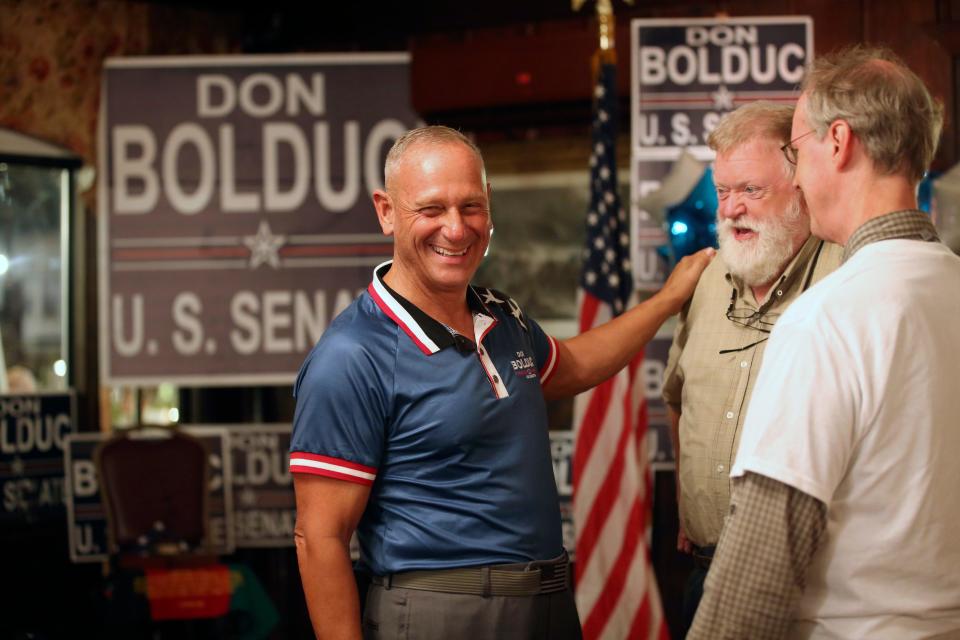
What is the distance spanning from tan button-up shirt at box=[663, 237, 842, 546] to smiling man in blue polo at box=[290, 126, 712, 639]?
0.36 meters

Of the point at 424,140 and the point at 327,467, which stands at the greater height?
the point at 424,140

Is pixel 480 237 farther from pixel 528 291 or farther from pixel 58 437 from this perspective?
pixel 58 437

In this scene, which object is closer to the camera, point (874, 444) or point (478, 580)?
point (874, 444)

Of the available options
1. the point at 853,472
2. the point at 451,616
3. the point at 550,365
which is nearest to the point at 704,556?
the point at 550,365

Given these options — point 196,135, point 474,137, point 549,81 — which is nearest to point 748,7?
point 549,81

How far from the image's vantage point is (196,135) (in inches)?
182

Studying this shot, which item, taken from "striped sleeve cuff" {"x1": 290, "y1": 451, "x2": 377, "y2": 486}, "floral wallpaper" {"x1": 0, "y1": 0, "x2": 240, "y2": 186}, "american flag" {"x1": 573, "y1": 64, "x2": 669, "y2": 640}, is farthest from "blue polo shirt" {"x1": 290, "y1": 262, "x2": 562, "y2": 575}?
"floral wallpaper" {"x1": 0, "y1": 0, "x2": 240, "y2": 186}

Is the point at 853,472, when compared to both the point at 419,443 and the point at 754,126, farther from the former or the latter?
the point at 754,126

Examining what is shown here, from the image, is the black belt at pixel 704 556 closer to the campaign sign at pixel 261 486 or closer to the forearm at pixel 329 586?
the forearm at pixel 329 586

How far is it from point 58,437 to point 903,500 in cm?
459

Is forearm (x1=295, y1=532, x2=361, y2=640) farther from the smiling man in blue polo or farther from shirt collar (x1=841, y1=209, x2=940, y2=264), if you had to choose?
shirt collar (x1=841, y1=209, x2=940, y2=264)

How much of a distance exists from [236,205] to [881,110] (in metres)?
3.58

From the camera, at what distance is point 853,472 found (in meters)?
1.36

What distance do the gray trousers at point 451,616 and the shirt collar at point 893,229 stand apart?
88cm
